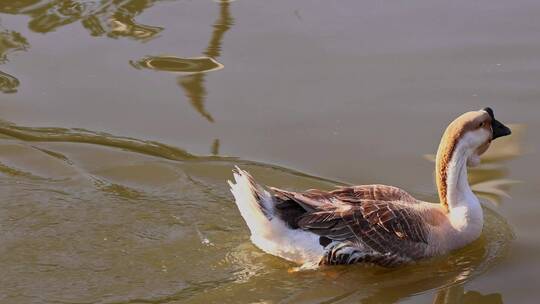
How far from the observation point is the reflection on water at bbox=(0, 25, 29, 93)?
35.8 feet

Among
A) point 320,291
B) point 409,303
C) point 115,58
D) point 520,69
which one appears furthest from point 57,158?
point 520,69

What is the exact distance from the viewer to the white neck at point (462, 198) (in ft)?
27.6

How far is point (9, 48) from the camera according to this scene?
463 inches

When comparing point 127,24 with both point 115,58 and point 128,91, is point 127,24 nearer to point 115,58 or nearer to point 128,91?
point 115,58

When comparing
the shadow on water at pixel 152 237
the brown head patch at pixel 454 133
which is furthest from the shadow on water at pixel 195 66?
the brown head patch at pixel 454 133

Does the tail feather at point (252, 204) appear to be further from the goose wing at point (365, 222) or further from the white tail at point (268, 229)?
the goose wing at point (365, 222)

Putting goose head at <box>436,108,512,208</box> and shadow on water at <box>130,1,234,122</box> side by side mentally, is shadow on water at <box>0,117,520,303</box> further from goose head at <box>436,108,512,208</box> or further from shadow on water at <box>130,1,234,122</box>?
shadow on water at <box>130,1,234,122</box>

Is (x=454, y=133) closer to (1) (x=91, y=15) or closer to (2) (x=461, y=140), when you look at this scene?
(2) (x=461, y=140)

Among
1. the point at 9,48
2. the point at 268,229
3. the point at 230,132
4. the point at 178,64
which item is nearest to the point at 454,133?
the point at 268,229

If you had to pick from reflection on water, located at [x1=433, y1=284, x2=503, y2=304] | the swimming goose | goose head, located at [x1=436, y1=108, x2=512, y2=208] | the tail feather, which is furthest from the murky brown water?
goose head, located at [x1=436, y1=108, x2=512, y2=208]

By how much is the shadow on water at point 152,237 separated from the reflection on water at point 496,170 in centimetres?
4

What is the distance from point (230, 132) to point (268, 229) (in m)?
2.09

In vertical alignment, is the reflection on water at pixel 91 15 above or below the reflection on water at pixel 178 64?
above

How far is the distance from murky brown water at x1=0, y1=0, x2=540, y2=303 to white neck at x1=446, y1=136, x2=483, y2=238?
21 cm
